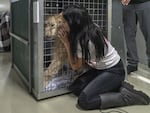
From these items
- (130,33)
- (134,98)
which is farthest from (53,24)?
(130,33)

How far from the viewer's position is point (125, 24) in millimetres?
2869

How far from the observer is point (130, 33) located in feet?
9.41

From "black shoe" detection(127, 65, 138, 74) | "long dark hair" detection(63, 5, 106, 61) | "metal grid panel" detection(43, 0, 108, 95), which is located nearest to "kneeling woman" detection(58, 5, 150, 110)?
"long dark hair" detection(63, 5, 106, 61)

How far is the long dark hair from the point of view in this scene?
1921mm

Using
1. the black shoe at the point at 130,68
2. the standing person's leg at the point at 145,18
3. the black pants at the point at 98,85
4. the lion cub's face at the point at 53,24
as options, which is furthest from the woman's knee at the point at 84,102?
the standing person's leg at the point at 145,18

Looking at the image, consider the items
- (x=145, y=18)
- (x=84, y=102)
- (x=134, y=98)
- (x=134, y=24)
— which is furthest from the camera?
(x=134, y=24)

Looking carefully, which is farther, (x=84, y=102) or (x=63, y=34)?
(x=63, y=34)

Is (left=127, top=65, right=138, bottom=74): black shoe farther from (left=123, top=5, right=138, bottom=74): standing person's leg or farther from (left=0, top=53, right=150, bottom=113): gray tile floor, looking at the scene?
(left=0, top=53, right=150, bottom=113): gray tile floor

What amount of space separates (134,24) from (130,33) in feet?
0.38

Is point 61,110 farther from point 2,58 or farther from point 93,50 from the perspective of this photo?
point 2,58

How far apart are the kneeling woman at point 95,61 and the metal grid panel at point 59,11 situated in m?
0.11

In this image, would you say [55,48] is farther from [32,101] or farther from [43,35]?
[32,101]

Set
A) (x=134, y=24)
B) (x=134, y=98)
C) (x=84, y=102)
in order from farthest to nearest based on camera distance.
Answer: (x=134, y=24), (x=134, y=98), (x=84, y=102)

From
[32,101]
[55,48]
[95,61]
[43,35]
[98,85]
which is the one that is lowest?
[32,101]
